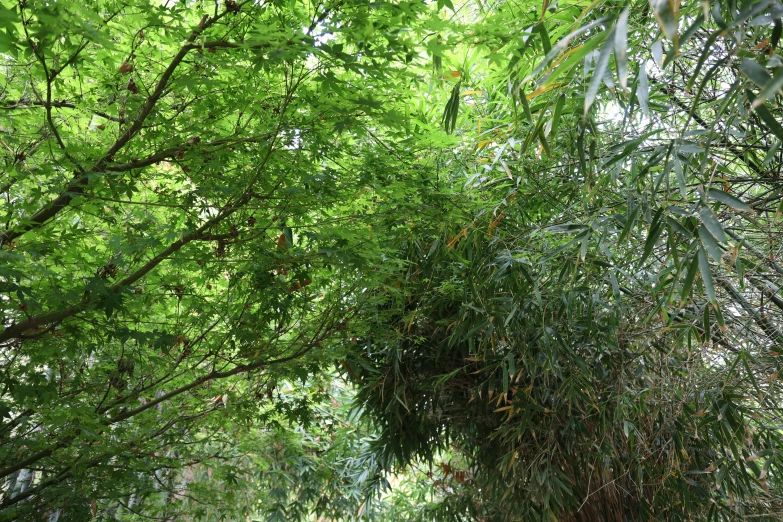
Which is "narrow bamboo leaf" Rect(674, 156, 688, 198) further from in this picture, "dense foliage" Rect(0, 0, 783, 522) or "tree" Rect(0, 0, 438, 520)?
"tree" Rect(0, 0, 438, 520)

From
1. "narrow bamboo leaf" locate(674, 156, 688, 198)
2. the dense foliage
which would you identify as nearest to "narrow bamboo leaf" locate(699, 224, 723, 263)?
the dense foliage

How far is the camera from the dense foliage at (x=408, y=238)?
1664mm

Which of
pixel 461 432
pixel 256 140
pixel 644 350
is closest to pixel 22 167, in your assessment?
pixel 256 140

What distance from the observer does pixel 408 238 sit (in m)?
2.85

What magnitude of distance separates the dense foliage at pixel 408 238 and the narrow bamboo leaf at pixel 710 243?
0.03 ft

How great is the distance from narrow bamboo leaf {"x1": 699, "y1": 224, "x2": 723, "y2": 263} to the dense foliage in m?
0.01

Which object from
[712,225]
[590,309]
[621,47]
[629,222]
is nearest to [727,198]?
[712,225]

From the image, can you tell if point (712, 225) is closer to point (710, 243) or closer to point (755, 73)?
point (710, 243)

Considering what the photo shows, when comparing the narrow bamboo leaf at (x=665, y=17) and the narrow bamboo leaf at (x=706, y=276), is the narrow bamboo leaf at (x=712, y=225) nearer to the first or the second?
the narrow bamboo leaf at (x=706, y=276)

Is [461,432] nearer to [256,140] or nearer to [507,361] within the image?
[507,361]

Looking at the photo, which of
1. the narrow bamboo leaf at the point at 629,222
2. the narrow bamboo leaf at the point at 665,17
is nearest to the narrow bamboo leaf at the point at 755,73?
the narrow bamboo leaf at the point at 665,17

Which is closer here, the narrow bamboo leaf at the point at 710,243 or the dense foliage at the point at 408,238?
the narrow bamboo leaf at the point at 710,243

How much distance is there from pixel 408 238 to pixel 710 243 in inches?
68.3

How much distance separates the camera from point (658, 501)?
295 cm
